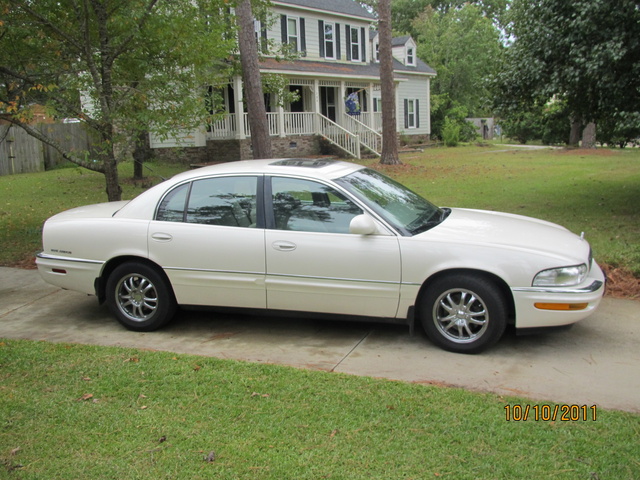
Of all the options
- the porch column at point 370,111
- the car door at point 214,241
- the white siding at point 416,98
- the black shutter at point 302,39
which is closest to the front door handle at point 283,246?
the car door at point 214,241

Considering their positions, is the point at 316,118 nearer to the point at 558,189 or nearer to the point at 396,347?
the point at 558,189

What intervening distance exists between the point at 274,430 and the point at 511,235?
8.85 ft

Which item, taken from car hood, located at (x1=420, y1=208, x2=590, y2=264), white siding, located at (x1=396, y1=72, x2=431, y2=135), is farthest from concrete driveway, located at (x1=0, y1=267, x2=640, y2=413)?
white siding, located at (x1=396, y1=72, x2=431, y2=135)

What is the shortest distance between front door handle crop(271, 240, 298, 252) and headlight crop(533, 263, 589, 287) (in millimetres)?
2013

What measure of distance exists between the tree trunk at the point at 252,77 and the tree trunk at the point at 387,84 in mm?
7797

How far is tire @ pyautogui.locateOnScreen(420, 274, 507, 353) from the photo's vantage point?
15.9 ft

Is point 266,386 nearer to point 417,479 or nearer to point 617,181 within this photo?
point 417,479

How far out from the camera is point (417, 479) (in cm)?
321

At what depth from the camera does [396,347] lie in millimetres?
5219

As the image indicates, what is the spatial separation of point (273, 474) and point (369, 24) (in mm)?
30353

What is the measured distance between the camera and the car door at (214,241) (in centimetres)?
541

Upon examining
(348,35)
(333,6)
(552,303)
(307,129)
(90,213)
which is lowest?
(552,303)

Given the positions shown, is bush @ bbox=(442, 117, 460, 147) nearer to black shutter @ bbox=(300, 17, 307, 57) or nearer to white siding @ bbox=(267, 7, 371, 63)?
white siding @ bbox=(267, 7, 371, 63)

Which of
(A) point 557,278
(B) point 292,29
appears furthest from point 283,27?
(A) point 557,278
